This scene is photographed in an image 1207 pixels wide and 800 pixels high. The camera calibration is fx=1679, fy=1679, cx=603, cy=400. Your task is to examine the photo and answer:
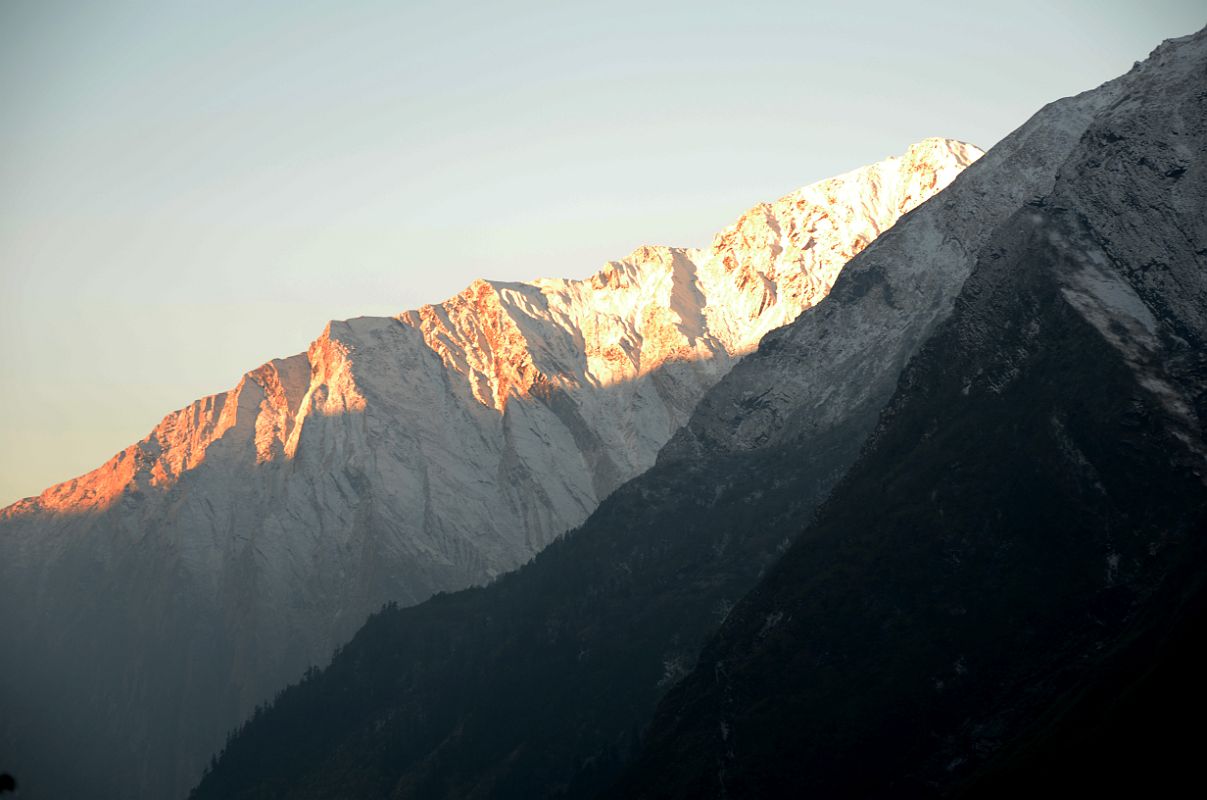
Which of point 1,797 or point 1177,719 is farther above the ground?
point 1,797

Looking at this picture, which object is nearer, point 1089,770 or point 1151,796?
point 1151,796

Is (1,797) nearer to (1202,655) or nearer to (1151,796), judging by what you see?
(1151,796)

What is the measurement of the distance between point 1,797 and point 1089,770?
14528 cm

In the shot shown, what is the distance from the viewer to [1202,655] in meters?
200

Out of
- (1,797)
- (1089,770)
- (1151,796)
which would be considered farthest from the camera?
(1089,770)

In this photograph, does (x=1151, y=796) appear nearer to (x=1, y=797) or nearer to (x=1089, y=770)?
(x=1089, y=770)

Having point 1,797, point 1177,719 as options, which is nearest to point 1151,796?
point 1177,719

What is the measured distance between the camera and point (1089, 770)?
198875 mm

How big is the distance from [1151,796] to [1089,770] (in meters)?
18.0

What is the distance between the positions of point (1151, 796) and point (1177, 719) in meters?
14.3

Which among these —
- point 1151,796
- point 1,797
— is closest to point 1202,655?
point 1151,796

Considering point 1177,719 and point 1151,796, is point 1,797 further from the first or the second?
point 1177,719

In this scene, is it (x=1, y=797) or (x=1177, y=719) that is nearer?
(x=1, y=797)

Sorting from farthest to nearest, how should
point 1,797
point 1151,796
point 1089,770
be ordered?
point 1089,770 → point 1151,796 → point 1,797
